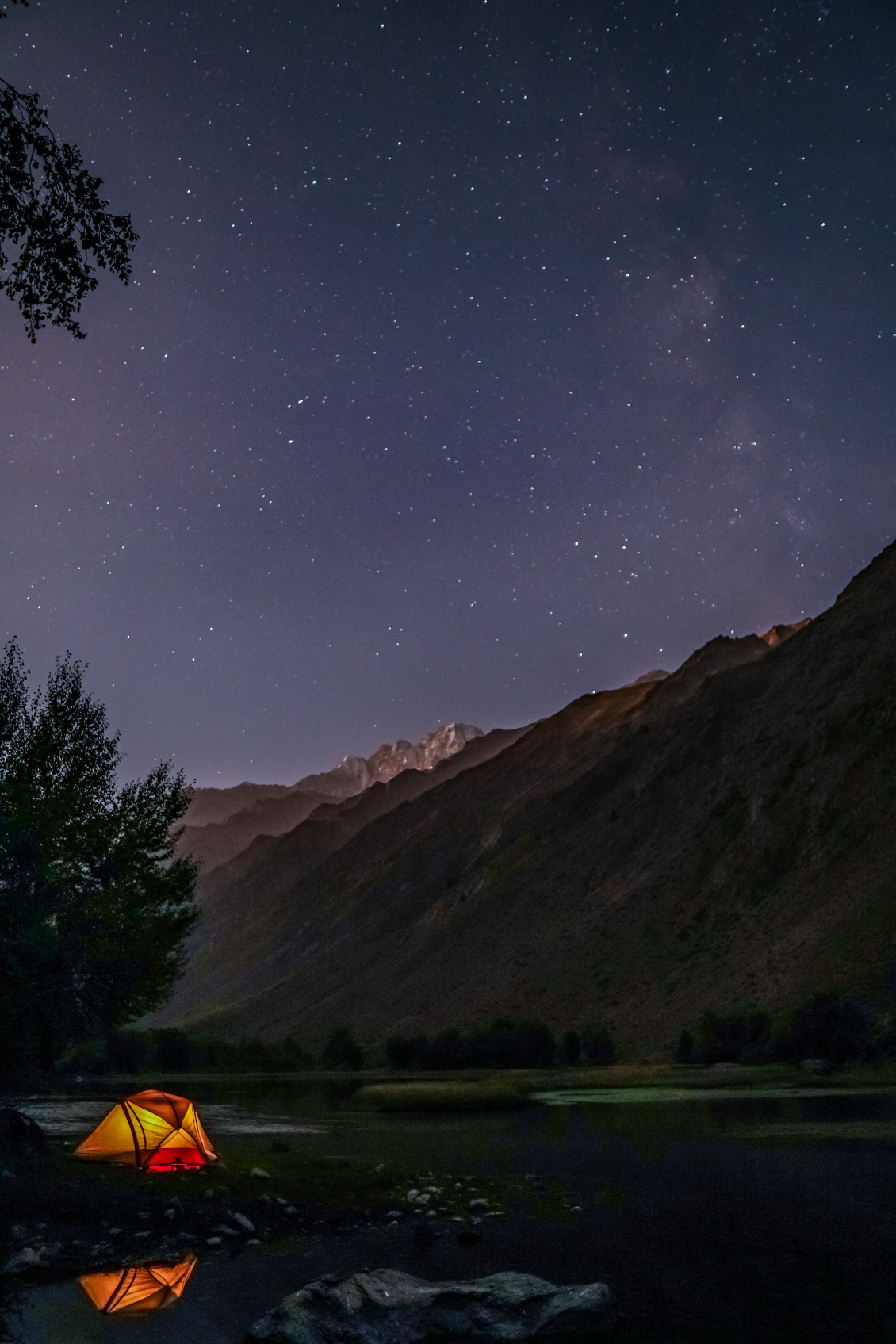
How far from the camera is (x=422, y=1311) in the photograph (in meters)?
14.3

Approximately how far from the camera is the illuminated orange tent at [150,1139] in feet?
96.1

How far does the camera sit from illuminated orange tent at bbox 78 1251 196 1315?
1566 cm

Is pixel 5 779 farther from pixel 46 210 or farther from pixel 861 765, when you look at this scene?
pixel 861 765

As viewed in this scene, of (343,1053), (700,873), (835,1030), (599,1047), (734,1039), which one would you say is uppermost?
(700,873)

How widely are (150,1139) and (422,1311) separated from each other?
18298 millimetres

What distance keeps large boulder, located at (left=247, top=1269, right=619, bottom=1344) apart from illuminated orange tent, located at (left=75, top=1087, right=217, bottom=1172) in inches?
634

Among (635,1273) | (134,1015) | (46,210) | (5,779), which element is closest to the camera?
(46,210)

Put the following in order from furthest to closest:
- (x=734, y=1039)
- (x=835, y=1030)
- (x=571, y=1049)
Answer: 1. (x=571, y=1049)
2. (x=734, y=1039)
3. (x=835, y=1030)

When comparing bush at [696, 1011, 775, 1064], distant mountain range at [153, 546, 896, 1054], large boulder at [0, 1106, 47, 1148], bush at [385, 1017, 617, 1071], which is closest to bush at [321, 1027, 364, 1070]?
distant mountain range at [153, 546, 896, 1054]

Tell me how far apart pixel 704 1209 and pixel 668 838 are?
130m

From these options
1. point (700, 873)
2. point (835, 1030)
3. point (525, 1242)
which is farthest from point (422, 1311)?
point (700, 873)

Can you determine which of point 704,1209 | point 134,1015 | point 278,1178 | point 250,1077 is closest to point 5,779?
point 134,1015

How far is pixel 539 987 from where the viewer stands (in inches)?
5315

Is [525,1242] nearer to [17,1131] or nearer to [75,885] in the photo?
[17,1131]
